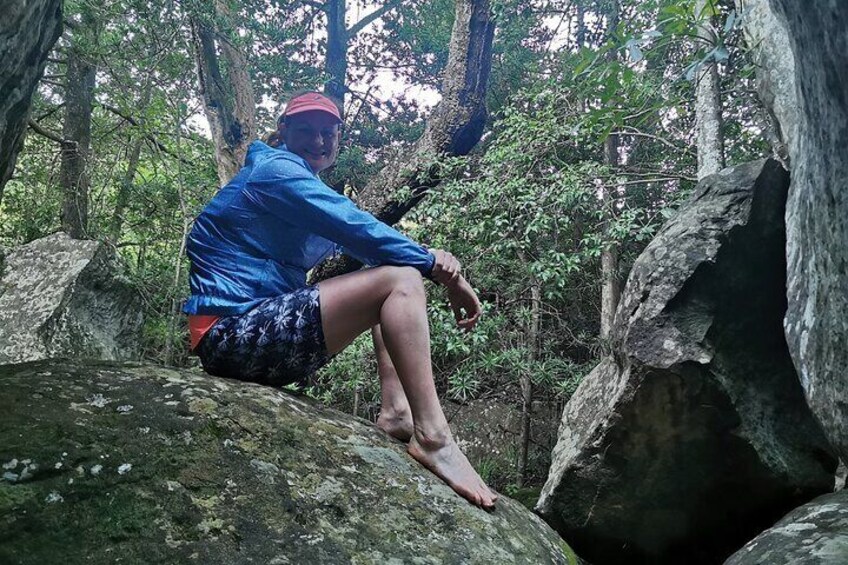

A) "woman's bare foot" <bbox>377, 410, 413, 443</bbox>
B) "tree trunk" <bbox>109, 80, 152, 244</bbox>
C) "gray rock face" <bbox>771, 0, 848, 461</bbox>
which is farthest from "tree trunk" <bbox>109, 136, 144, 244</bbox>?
"gray rock face" <bbox>771, 0, 848, 461</bbox>

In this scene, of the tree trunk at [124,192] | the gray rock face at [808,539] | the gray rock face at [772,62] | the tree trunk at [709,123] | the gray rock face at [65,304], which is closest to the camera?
the gray rock face at [808,539]

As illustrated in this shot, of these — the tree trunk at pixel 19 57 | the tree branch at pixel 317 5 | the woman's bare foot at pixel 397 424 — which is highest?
the tree branch at pixel 317 5

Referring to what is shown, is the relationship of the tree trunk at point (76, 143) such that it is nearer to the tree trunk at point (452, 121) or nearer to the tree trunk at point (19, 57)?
the tree trunk at point (452, 121)

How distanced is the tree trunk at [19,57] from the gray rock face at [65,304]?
1863 millimetres

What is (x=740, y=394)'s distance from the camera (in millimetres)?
3371

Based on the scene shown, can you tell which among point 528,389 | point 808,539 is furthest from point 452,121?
point 808,539

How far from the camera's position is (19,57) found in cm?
204

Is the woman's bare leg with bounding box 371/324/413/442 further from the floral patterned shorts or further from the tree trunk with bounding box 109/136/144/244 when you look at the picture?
the tree trunk with bounding box 109/136/144/244

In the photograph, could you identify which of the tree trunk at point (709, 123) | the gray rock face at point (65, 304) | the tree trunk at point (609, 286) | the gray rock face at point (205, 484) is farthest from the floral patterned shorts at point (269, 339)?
the tree trunk at point (609, 286)

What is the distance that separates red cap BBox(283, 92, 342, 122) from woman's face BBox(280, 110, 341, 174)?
0.01 metres

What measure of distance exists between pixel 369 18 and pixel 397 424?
8.95m

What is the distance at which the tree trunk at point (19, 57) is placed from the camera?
1882 mm

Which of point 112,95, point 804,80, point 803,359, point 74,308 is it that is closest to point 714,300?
point 803,359

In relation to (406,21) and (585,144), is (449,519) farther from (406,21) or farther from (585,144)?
(406,21)
